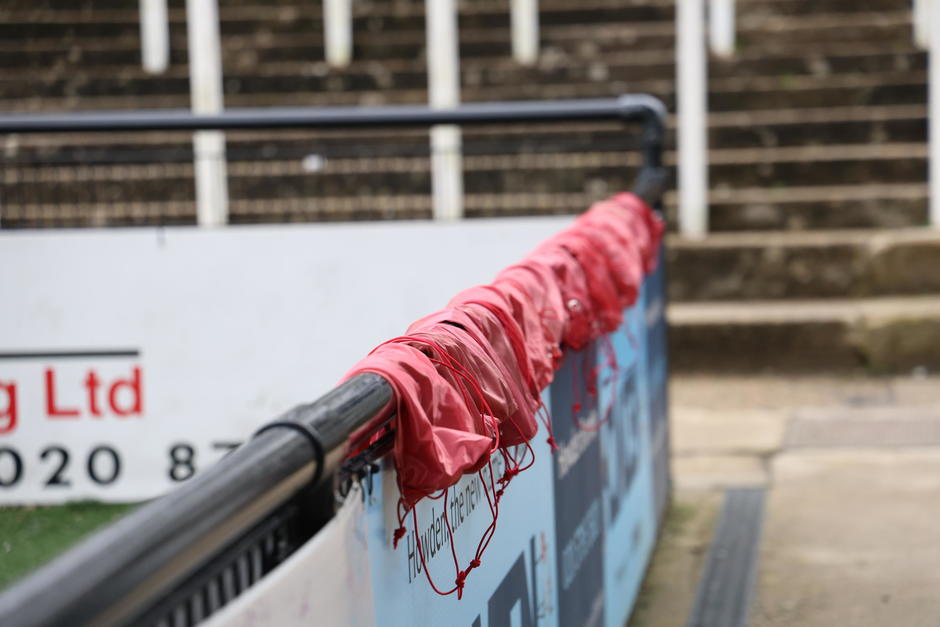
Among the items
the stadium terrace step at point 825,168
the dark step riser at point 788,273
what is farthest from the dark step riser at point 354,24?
the dark step riser at point 788,273

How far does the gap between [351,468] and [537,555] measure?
3.61 feet

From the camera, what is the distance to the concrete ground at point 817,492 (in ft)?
13.0

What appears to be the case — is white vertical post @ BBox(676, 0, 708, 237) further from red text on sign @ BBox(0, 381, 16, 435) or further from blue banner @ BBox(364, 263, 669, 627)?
red text on sign @ BBox(0, 381, 16, 435)

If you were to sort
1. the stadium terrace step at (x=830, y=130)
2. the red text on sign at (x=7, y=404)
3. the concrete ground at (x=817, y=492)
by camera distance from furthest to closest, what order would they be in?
1. the stadium terrace step at (x=830, y=130)
2. the red text on sign at (x=7, y=404)
3. the concrete ground at (x=817, y=492)

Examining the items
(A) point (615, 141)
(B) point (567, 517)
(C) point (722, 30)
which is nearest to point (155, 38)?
(C) point (722, 30)

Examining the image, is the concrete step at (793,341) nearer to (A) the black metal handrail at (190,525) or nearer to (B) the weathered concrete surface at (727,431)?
(B) the weathered concrete surface at (727,431)

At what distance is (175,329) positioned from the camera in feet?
15.6

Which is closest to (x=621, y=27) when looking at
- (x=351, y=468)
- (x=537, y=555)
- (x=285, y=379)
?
(x=285, y=379)

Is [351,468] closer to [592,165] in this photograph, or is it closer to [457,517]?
[457,517]

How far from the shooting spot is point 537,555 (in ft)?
8.11

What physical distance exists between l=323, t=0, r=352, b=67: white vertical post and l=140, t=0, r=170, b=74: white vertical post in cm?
131

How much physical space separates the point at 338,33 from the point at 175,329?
587cm

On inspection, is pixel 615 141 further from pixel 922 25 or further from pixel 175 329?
pixel 922 25

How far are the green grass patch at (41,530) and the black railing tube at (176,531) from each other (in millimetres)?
3177
